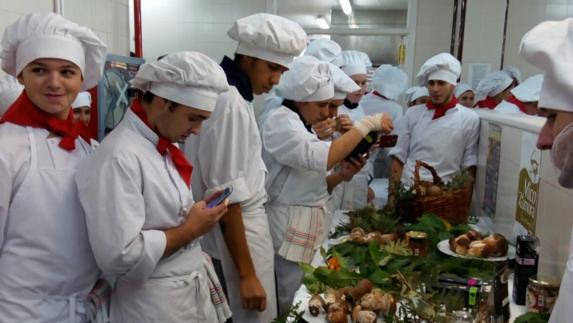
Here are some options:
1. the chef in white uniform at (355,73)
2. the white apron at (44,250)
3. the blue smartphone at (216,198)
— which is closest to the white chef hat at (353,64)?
the chef in white uniform at (355,73)

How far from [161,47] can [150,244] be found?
4565 millimetres

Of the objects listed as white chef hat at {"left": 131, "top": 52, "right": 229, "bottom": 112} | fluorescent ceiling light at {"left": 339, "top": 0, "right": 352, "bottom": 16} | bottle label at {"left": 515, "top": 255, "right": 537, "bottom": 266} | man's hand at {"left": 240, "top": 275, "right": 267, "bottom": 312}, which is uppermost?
fluorescent ceiling light at {"left": 339, "top": 0, "right": 352, "bottom": 16}

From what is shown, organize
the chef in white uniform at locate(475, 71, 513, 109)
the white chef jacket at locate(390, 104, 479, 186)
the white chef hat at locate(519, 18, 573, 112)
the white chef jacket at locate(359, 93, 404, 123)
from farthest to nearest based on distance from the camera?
the white chef jacket at locate(359, 93, 404, 123)
the chef in white uniform at locate(475, 71, 513, 109)
the white chef jacket at locate(390, 104, 479, 186)
the white chef hat at locate(519, 18, 573, 112)

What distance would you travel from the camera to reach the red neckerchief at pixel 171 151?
4.64 ft

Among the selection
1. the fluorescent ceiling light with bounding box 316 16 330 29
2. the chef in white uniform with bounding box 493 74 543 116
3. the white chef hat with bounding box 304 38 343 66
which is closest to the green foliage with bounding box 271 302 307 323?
the chef in white uniform with bounding box 493 74 543 116

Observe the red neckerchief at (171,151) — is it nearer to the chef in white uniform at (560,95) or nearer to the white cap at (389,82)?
the chef in white uniform at (560,95)

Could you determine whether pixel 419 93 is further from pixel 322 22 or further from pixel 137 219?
pixel 137 219

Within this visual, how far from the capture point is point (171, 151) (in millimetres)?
1453

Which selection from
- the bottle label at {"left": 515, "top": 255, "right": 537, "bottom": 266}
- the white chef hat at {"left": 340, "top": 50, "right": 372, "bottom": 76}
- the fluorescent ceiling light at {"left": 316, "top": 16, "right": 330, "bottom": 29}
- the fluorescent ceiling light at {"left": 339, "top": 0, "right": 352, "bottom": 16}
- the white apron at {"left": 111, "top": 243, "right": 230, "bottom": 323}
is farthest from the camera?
the fluorescent ceiling light at {"left": 339, "top": 0, "right": 352, "bottom": 16}

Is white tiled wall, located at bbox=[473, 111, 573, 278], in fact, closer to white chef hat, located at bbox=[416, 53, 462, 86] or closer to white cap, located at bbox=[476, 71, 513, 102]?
white chef hat, located at bbox=[416, 53, 462, 86]

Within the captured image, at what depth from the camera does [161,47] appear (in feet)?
18.2

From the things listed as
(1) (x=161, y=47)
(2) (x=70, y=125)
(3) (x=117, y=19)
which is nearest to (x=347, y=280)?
(2) (x=70, y=125)

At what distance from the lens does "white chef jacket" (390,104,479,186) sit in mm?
3000

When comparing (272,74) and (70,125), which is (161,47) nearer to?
(272,74)
